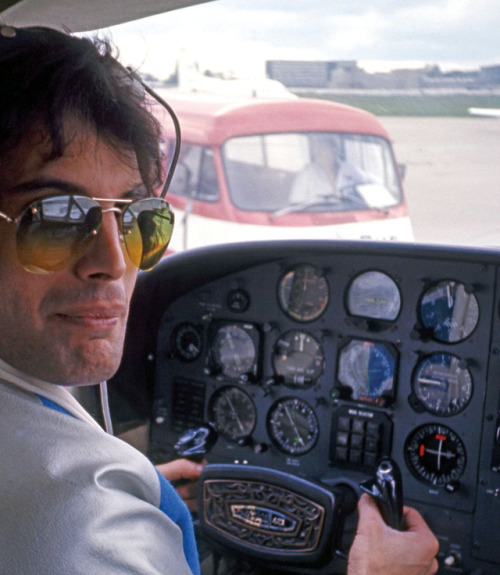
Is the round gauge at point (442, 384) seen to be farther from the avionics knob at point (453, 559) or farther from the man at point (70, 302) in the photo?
the man at point (70, 302)

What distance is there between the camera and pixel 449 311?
8.18ft

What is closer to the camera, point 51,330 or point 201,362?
point 51,330

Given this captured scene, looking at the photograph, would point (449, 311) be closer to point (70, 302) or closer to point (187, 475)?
point (187, 475)

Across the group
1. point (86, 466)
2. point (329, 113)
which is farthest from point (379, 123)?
point (86, 466)

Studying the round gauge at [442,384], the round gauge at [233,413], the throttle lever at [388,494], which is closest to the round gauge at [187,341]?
the round gauge at [233,413]

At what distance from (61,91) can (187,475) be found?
5.56 ft

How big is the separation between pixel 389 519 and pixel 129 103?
1291 mm

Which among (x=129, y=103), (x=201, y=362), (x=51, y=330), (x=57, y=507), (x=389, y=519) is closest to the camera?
(x=57, y=507)

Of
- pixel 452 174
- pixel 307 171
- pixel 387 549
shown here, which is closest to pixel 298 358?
pixel 387 549

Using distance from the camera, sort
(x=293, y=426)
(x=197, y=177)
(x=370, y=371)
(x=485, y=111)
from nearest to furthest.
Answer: (x=370, y=371) → (x=293, y=426) → (x=485, y=111) → (x=197, y=177)

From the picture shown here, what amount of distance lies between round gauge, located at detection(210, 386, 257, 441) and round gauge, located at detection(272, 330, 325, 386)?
0.60 ft

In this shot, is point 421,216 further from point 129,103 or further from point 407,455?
point 129,103

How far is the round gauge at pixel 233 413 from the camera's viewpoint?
2.86 meters

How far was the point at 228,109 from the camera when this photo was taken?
6.63m
